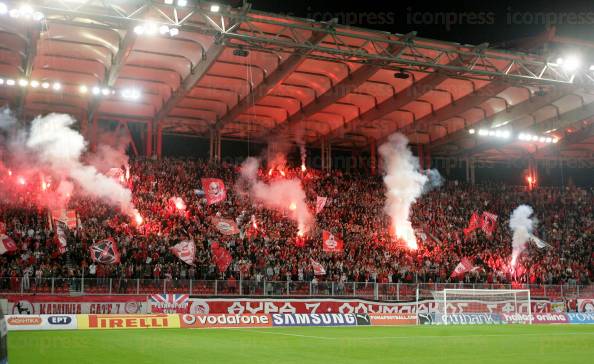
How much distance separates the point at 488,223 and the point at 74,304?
25.4m

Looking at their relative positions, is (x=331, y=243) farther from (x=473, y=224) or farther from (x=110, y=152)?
(x=110, y=152)

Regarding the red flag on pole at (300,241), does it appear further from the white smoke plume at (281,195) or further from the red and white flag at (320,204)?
the red and white flag at (320,204)

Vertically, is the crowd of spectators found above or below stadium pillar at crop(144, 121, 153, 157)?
below

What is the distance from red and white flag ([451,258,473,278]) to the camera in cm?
3441

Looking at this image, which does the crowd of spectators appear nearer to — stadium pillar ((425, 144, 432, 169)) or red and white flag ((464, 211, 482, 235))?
red and white flag ((464, 211, 482, 235))

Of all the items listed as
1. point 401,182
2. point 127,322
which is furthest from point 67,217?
point 401,182

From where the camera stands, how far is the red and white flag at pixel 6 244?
26.1 meters

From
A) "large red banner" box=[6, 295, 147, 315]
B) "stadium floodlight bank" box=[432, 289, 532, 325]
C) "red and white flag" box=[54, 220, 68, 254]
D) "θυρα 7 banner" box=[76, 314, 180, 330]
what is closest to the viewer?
"θυρα 7 banner" box=[76, 314, 180, 330]

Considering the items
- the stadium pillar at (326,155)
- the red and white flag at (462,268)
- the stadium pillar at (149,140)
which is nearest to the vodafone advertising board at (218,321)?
the red and white flag at (462,268)

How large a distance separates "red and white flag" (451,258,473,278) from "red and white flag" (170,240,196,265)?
13665 mm

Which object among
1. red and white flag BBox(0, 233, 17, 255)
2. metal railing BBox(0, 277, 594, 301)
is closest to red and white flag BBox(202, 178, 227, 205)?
metal railing BBox(0, 277, 594, 301)

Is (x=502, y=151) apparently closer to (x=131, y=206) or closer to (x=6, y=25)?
(x=131, y=206)

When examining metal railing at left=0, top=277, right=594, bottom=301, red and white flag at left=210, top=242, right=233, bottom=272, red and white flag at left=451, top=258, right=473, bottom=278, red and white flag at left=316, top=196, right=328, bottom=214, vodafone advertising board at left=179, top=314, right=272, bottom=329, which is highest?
red and white flag at left=316, top=196, right=328, bottom=214

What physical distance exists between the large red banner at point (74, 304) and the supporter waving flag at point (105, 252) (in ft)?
6.84
